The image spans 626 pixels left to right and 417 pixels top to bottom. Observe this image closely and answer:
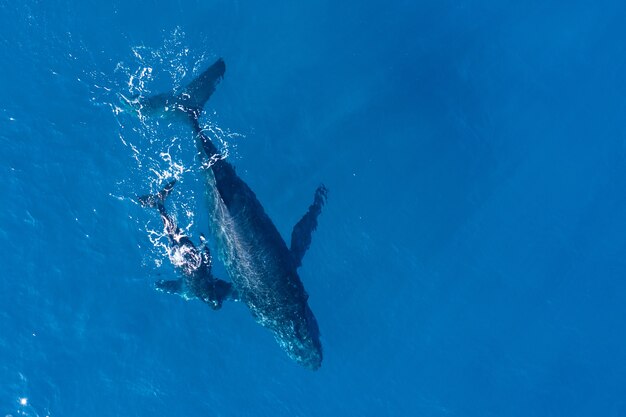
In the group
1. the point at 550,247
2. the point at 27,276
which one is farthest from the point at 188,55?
the point at 550,247

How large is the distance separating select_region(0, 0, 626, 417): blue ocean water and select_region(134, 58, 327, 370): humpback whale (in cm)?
127

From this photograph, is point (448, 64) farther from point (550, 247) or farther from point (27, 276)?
point (27, 276)

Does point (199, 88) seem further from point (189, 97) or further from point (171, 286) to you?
point (171, 286)

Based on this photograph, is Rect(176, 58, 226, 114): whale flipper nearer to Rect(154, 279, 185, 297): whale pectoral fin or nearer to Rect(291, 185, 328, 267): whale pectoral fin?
Rect(291, 185, 328, 267): whale pectoral fin

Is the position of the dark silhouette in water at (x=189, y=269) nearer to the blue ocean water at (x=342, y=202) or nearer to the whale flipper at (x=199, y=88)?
the blue ocean water at (x=342, y=202)

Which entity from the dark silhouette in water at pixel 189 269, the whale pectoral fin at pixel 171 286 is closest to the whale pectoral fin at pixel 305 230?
the dark silhouette in water at pixel 189 269

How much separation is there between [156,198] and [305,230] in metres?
6.70

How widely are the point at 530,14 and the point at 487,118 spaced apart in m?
6.23

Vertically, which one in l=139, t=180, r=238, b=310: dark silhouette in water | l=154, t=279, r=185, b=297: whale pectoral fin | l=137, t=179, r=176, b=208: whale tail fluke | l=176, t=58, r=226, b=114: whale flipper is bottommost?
l=154, t=279, r=185, b=297: whale pectoral fin

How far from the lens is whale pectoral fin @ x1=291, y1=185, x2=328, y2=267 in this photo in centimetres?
2491

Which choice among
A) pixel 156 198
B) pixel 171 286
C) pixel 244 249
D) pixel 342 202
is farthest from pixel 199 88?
pixel 171 286

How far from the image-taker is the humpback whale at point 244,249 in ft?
74.7

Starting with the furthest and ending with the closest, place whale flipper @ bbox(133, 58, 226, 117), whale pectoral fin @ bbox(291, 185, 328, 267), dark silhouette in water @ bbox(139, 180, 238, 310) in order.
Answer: whale pectoral fin @ bbox(291, 185, 328, 267)
whale flipper @ bbox(133, 58, 226, 117)
dark silhouette in water @ bbox(139, 180, 238, 310)

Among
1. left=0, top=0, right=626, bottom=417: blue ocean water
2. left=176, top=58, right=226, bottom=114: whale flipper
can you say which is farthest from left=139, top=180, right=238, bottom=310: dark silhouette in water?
left=176, top=58, right=226, bottom=114: whale flipper
